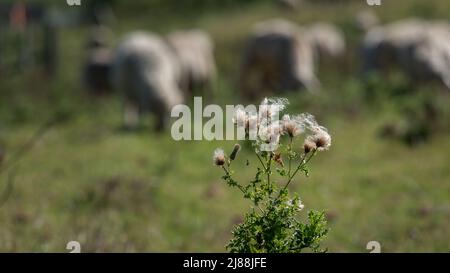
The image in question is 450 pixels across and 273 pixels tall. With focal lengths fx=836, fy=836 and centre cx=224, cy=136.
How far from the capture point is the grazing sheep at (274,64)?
57.7 feet

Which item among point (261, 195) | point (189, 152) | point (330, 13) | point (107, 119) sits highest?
point (330, 13)

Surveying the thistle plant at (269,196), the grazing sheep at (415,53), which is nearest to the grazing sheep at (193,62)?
the grazing sheep at (415,53)

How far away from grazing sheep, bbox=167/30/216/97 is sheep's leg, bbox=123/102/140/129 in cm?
325

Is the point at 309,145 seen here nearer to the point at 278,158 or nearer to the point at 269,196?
the point at 278,158

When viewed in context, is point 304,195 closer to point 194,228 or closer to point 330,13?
point 194,228

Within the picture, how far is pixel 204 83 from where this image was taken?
832 inches

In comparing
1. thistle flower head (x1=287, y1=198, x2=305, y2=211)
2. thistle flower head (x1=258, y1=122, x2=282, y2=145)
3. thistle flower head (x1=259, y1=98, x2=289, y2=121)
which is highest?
thistle flower head (x1=259, y1=98, x2=289, y2=121)

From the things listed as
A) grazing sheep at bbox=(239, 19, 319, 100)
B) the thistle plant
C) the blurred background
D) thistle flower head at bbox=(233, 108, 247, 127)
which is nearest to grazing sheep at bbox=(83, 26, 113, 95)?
the blurred background

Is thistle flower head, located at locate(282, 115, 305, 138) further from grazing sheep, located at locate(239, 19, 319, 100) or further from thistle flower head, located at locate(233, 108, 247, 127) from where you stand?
grazing sheep, located at locate(239, 19, 319, 100)

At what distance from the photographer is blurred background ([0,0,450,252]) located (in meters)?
8.05

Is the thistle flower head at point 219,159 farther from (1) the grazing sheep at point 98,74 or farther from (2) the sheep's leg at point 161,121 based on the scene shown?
(1) the grazing sheep at point 98,74

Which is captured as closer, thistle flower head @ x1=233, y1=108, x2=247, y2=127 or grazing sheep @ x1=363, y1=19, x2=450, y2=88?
thistle flower head @ x1=233, y1=108, x2=247, y2=127
